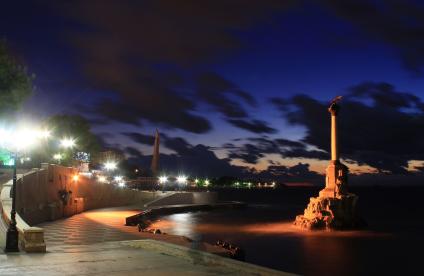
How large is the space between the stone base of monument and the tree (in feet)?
97.8

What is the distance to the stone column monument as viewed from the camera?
54281 mm

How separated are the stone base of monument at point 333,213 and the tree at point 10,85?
1174 inches

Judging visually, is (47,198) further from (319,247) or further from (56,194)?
(319,247)

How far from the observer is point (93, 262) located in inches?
685

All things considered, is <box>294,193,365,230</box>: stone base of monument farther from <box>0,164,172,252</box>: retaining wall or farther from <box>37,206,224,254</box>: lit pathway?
<box>37,206,224,254</box>: lit pathway

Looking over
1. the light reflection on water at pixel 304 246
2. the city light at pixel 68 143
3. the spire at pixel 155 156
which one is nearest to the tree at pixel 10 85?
the light reflection on water at pixel 304 246

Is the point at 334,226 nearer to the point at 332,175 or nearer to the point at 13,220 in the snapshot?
the point at 332,175

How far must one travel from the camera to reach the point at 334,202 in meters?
54.3

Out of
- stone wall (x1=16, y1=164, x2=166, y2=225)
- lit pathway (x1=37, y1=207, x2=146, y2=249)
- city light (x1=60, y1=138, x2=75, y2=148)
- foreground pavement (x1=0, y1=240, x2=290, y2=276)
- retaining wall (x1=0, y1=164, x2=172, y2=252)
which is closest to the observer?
foreground pavement (x1=0, y1=240, x2=290, y2=276)

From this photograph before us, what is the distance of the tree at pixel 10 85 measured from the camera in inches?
1633

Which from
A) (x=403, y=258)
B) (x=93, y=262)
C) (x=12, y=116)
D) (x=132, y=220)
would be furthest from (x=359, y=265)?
(x=12, y=116)

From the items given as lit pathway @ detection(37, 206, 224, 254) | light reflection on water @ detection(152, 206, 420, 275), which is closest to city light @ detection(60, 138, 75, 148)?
light reflection on water @ detection(152, 206, 420, 275)

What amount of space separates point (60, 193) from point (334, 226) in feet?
87.7

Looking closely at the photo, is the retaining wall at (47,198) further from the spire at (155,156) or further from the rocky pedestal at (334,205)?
the spire at (155,156)
